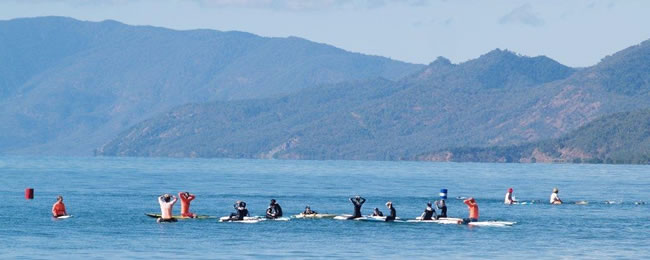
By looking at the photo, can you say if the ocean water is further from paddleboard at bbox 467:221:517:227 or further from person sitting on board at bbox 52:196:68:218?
person sitting on board at bbox 52:196:68:218

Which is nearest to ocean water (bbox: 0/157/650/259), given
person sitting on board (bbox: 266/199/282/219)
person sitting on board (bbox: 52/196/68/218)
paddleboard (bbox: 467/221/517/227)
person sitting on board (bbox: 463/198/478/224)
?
paddleboard (bbox: 467/221/517/227)

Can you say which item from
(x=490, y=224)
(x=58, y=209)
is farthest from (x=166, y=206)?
(x=490, y=224)

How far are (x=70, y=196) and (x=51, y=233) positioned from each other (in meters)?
53.1

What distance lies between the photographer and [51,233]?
277 ft

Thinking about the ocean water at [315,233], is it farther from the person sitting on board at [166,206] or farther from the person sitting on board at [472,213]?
the person sitting on board at [472,213]

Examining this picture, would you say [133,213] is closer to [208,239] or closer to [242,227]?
[242,227]

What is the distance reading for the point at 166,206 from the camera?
298 ft

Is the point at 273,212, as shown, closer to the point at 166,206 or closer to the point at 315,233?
the point at 166,206

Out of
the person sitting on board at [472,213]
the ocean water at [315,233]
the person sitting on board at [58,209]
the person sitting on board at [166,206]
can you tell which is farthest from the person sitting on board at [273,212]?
the person sitting on board at [58,209]

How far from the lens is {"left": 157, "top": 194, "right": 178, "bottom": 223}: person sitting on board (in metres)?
90.7

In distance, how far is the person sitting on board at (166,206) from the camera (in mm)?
90688

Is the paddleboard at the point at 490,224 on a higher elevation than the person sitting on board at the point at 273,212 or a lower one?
lower

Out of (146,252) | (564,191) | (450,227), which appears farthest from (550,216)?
(564,191)

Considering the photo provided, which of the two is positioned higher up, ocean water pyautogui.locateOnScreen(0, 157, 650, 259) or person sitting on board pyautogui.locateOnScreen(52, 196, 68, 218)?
person sitting on board pyautogui.locateOnScreen(52, 196, 68, 218)
